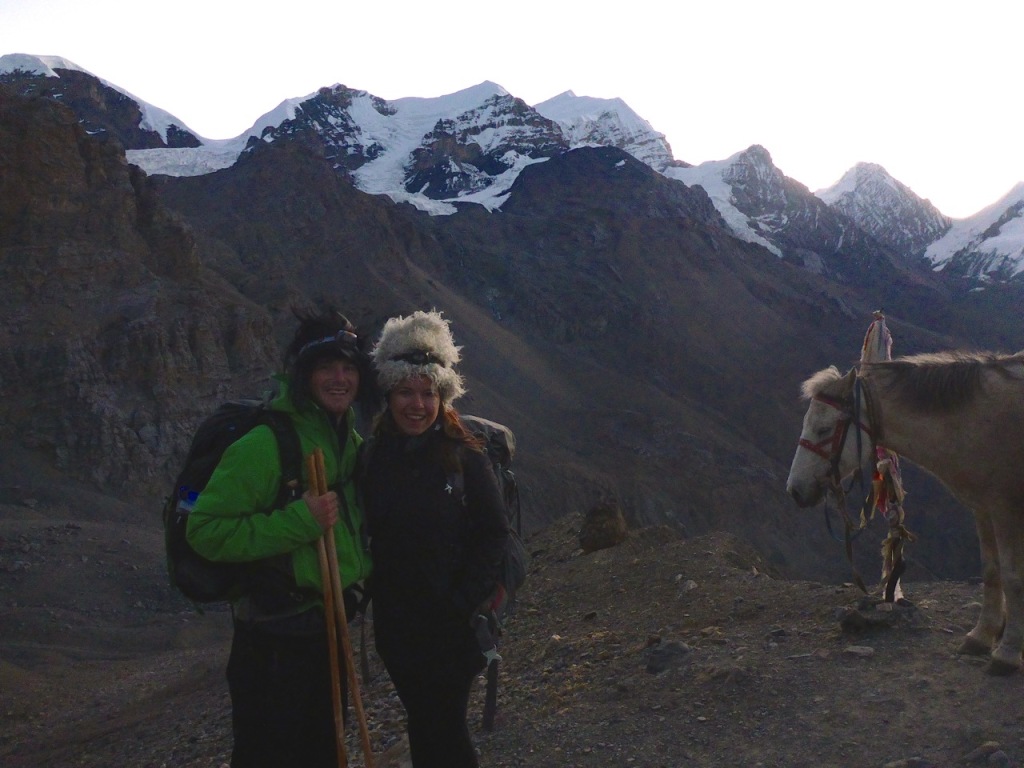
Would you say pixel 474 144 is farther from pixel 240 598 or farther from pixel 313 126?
pixel 240 598

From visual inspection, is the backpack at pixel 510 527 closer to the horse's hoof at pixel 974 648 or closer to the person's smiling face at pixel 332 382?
the person's smiling face at pixel 332 382

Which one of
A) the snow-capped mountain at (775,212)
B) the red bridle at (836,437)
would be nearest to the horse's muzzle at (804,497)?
the red bridle at (836,437)

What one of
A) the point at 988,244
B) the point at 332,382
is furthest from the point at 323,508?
the point at 988,244

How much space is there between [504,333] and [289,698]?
56142 millimetres

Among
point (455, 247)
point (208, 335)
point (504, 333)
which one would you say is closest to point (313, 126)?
point (455, 247)

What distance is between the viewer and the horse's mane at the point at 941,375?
14.3ft

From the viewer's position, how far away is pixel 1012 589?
4.17 meters

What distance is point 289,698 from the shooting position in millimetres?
2801

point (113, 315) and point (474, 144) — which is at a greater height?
point (474, 144)

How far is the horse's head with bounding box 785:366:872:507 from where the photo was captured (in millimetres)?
4625

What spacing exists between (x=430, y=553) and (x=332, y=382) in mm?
751

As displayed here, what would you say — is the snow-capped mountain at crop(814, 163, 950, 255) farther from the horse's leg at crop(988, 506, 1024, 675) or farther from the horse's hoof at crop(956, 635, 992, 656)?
the horse's leg at crop(988, 506, 1024, 675)

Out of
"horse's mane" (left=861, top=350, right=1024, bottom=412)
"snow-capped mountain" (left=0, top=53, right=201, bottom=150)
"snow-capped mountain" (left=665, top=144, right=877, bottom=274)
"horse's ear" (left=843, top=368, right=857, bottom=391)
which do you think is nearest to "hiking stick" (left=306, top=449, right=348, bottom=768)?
"horse's ear" (left=843, top=368, right=857, bottom=391)

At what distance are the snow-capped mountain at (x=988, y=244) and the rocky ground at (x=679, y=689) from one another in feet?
469
